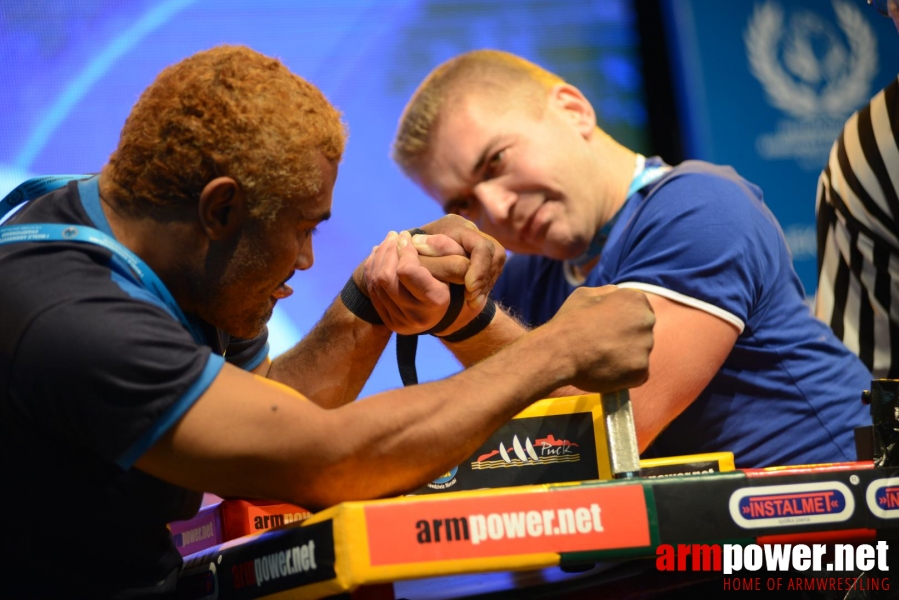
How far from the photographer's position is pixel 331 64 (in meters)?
2.60

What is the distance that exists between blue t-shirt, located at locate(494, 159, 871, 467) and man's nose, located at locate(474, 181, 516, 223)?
0.36 m

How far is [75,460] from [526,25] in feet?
7.60

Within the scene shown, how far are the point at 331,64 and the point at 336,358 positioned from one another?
138cm

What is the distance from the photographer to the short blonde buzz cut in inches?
77.6

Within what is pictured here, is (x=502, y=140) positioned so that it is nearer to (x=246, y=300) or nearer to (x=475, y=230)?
(x=475, y=230)

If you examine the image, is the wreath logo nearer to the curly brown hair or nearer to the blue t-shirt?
the blue t-shirt

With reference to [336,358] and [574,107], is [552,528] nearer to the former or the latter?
[336,358]

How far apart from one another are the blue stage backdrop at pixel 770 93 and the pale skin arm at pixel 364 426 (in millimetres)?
2103

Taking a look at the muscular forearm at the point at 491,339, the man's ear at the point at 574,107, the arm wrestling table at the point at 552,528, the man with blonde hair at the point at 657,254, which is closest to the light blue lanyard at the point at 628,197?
the man with blonde hair at the point at 657,254

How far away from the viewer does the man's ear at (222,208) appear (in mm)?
1004

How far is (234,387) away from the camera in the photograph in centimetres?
87

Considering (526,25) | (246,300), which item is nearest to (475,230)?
(246,300)

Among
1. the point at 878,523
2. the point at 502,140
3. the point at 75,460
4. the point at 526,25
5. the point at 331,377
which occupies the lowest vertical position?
the point at 878,523

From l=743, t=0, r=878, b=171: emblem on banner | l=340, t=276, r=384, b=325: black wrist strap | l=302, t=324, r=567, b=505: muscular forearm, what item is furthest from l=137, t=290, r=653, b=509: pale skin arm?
l=743, t=0, r=878, b=171: emblem on banner
